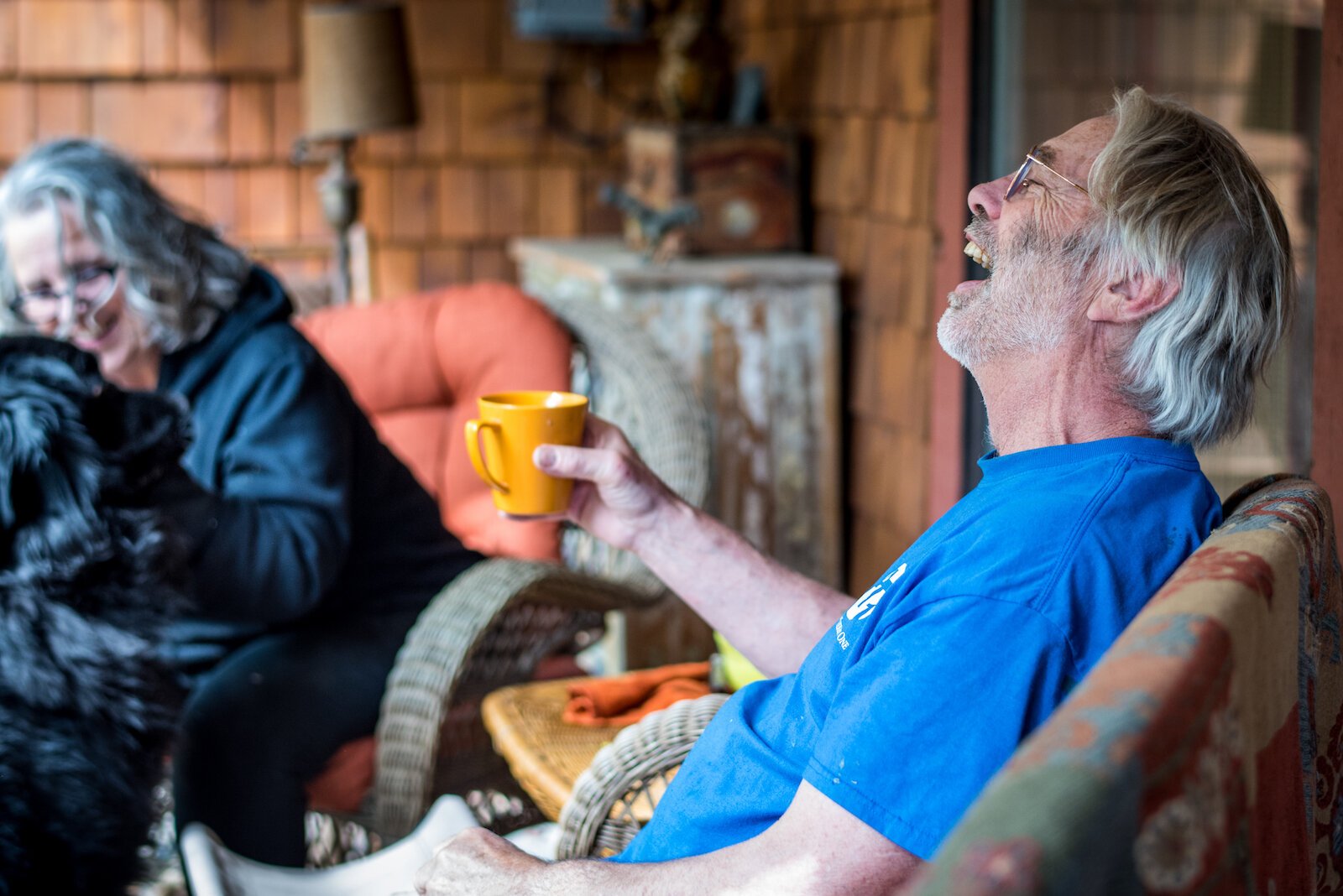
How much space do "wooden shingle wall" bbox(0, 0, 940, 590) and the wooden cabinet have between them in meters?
0.10

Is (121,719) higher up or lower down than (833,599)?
lower down

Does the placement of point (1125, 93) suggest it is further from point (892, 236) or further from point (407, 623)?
point (892, 236)

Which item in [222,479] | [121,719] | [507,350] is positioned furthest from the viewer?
[507,350]

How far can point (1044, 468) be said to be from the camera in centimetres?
103

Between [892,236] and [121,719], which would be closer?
[121,719]

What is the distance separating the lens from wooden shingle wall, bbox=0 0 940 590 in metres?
3.44

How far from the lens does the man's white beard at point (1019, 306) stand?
1.06 m

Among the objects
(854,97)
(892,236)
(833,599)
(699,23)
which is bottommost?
(833,599)

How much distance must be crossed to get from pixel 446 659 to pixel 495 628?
0.38ft

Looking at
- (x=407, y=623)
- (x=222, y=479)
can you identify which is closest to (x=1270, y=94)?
(x=407, y=623)

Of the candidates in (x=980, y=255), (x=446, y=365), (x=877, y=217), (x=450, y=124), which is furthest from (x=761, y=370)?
(x=980, y=255)

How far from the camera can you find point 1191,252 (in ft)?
3.31

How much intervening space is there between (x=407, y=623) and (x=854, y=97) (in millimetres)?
2013

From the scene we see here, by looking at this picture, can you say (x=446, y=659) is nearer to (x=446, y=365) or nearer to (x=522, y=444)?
(x=522, y=444)
